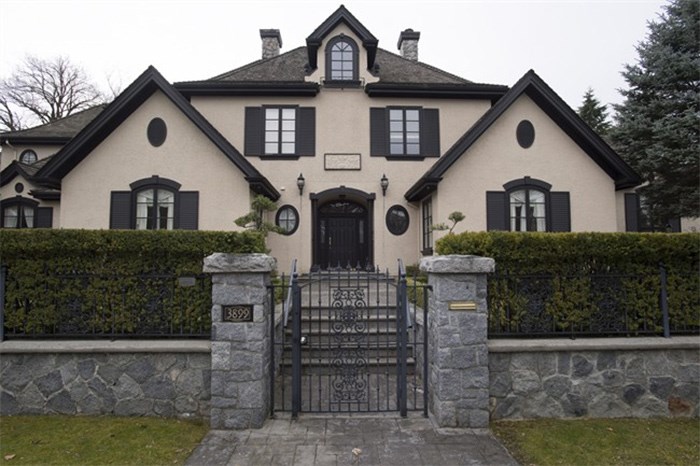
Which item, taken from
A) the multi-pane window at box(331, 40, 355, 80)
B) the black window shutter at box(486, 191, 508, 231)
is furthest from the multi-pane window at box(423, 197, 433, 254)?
the multi-pane window at box(331, 40, 355, 80)

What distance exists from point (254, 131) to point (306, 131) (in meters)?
1.83

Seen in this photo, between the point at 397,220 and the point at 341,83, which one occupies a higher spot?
the point at 341,83

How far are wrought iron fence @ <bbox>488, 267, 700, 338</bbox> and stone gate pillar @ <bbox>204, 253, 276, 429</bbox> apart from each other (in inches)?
125

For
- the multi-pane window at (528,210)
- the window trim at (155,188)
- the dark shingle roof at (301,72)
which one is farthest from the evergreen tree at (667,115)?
the window trim at (155,188)

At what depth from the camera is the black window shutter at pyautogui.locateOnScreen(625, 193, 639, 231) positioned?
1363 centimetres

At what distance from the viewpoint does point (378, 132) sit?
45.2ft

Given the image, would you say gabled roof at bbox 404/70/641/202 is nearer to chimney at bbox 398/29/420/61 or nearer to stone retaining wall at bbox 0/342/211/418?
chimney at bbox 398/29/420/61

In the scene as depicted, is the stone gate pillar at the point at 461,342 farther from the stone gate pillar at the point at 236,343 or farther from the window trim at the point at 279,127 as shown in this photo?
the window trim at the point at 279,127

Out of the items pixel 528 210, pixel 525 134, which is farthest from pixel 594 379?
pixel 525 134

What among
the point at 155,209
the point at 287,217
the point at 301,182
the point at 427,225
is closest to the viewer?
the point at 155,209

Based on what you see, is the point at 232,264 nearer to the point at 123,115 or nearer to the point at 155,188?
the point at 155,188

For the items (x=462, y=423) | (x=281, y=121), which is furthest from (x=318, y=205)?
(x=462, y=423)

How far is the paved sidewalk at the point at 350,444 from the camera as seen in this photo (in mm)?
4125

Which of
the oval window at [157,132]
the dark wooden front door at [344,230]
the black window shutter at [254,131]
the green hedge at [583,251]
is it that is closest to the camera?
the green hedge at [583,251]
